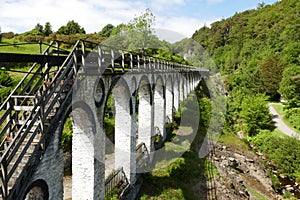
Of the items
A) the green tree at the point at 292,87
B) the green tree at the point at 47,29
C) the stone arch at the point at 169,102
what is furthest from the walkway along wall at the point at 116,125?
the green tree at the point at 47,29

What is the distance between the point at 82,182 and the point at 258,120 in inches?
848

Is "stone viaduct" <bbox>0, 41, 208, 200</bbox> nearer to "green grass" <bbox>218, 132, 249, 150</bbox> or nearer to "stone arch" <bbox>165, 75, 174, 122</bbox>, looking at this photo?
"stone arch" <bbox>165, 75, 174, 122</bbox>

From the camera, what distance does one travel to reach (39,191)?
204 inches

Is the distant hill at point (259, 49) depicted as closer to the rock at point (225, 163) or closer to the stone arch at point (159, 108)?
the rock at point (225, 163)

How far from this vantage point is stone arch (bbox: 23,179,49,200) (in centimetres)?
503

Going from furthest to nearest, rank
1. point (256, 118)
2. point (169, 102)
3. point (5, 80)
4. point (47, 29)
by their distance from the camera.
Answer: point (47, 29)
point (256, 118)
point (169, 102)
point (5, 80)

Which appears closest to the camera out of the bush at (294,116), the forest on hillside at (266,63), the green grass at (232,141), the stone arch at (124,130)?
the stone arch at (124,130)

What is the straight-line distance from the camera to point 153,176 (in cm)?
1150

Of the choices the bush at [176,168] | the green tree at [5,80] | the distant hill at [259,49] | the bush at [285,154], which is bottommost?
the bush at [285,154]

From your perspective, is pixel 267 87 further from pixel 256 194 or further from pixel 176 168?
pixel 176 168

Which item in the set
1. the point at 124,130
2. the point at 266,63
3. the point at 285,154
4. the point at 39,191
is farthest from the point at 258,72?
the point at 39,191

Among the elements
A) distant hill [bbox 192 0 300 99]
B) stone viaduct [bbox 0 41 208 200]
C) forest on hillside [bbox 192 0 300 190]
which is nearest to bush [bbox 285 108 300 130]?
forest on hillside [bbox 192 0 300 190]

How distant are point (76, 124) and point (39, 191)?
221 centimetres

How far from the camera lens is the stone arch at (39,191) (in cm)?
503
